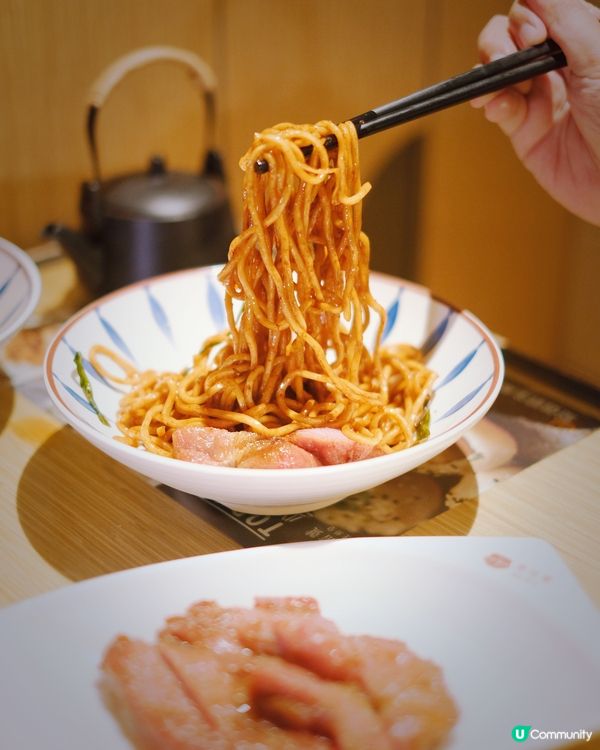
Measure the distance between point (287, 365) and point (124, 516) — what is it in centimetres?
30

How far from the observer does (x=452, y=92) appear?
3.52ft

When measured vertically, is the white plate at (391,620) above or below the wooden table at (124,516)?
above

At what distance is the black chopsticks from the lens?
105 centimetres

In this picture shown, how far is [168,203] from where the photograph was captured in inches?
62.2

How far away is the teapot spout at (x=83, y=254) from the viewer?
155cm

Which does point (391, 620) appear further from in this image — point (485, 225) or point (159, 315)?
point (485, 225)

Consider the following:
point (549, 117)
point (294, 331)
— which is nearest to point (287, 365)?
point (294, 331)

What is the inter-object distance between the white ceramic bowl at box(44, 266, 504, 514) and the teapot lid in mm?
260

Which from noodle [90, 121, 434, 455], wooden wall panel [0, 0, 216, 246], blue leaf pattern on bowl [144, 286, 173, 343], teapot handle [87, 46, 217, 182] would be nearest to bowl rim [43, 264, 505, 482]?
noodle [90, 121, 434, 455]

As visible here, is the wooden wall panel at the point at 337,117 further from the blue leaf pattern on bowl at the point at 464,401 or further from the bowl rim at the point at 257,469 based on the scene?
the blue leaf pattern on bowl at the point at 464,401

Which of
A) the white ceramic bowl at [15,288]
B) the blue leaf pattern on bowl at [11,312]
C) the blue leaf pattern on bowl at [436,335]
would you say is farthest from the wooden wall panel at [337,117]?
the blue leaf pattern on bowl at [436,335]

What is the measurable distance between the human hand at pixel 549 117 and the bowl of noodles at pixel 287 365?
1.19 ft
